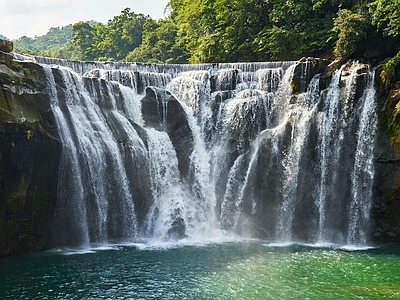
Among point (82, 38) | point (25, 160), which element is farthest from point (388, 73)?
point (82, 38)

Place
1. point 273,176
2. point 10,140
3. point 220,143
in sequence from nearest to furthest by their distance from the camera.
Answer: point 10,140 → point 273,176 → point 220,143

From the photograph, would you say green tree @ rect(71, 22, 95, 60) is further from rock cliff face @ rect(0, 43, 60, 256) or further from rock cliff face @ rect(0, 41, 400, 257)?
rock cliff face @ rect(0, 43, 60, 256)

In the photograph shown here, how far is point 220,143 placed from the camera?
25547 mm

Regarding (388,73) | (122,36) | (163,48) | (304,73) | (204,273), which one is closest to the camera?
(204,273)

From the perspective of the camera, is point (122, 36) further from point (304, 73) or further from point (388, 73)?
point (388, 73)

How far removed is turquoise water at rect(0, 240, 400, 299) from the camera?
47.8 ft

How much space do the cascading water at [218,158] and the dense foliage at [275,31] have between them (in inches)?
134

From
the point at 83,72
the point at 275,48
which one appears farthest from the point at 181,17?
the point at 83,72

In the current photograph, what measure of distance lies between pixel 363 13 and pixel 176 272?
19002 mm

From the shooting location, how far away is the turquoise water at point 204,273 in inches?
574

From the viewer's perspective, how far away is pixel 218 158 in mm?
25156

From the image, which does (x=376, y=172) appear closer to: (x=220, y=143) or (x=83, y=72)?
(x=220, y=143)

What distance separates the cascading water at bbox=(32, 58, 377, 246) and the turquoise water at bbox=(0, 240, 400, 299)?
2206 millimetres

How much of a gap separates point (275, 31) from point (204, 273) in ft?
67.3
